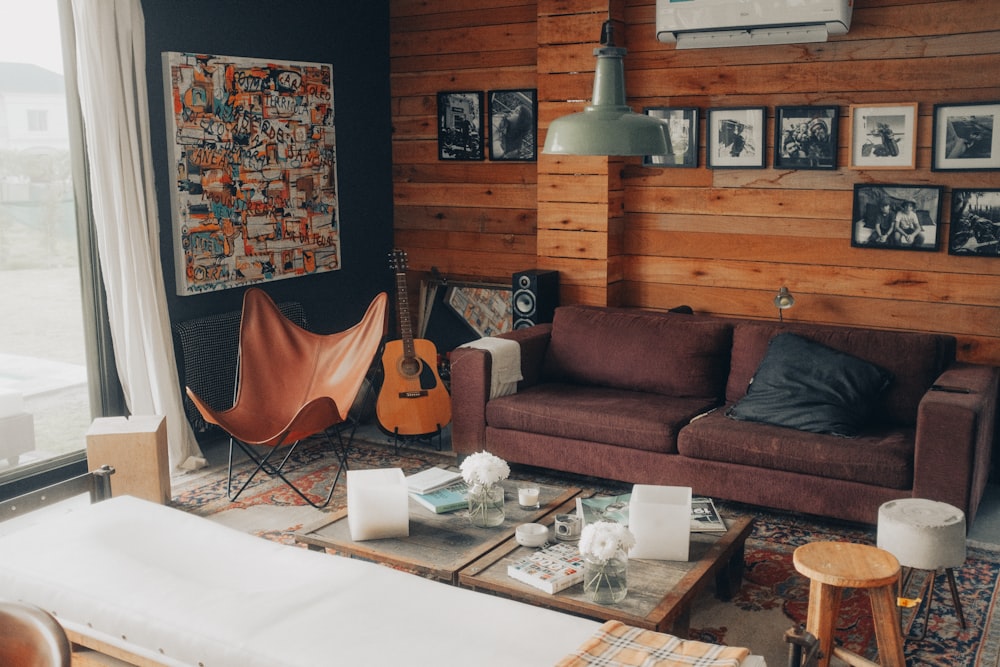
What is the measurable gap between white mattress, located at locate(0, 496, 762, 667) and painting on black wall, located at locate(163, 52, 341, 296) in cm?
236

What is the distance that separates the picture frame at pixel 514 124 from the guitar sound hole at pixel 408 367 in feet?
4.76

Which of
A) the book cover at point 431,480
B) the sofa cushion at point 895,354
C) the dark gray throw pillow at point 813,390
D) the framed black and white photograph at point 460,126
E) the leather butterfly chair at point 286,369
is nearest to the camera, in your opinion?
the book cover at point 431,480

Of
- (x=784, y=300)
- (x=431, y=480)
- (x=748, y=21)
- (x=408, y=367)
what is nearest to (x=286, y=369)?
(x=408, y=367)

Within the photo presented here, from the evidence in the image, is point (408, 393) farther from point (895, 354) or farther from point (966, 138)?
point (966, 138)

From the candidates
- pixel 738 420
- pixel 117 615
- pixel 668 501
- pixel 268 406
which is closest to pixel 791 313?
pixel 738 420

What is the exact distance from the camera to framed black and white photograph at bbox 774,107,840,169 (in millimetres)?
4773

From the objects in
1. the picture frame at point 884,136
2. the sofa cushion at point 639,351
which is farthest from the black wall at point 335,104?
the picture frame at point 884,136

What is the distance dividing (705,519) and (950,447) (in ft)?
3.49

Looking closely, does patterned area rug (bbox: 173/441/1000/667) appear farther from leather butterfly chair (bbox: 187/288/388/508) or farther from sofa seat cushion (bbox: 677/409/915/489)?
sofa seat cushion (bbox: 677/409/915/489)

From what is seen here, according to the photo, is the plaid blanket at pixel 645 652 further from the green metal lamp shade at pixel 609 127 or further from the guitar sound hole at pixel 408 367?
the guitar sound hole at pixel 408 367

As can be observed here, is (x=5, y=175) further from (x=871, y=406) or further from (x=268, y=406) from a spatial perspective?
(x=871, y=406)

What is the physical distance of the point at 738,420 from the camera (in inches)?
167

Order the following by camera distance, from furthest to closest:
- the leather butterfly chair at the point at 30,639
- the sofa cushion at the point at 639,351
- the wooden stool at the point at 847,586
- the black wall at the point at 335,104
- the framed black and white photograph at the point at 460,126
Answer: the framed black and white photograph at the point at 460,126, the black wall at the point at 335,104, the sofa cushion at the point at 639,351, the wooden stool at the point at 847,586, the leather butterfly chair at the point at 30,639

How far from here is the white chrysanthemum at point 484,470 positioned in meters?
3.20
